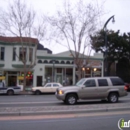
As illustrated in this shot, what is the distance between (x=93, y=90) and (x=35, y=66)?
17.7 metres

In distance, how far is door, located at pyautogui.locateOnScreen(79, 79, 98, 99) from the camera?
1366 centimetres

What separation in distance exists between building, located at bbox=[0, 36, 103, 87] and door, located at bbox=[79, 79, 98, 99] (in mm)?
15453

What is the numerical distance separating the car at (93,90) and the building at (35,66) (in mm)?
15362

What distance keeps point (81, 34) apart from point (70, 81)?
812 cm

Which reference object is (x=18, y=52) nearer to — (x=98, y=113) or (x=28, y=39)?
(x=28, y=39)

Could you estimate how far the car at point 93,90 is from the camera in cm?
1353

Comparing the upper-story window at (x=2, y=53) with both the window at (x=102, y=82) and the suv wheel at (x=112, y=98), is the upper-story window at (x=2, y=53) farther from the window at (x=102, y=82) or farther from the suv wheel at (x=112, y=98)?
the suv wheel at (x=112, y=98)

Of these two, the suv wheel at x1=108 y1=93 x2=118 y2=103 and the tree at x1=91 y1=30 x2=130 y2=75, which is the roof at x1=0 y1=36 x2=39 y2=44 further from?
the suv wheel at x1=108 y1=93 x2=118 y2=103

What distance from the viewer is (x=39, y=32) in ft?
89.8

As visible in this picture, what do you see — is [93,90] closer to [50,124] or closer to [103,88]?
[103,88]

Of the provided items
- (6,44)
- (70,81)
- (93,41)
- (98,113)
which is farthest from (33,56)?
(98,113)

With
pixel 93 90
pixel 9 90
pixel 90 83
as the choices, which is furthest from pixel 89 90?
pixel 9 90

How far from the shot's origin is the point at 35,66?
30.3 metres

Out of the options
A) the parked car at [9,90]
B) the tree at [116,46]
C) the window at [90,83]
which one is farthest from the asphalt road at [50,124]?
the tree at [116,46]
